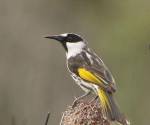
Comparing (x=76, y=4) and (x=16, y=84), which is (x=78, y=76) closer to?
(x=16, y=84)

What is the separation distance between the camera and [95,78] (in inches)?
543

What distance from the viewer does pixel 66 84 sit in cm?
2216

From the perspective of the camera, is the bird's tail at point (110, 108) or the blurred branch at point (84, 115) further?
the bird's tail at point (110, 108)

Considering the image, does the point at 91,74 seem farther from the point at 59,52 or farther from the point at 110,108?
the point at 59,52

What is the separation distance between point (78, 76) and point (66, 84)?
8.01 meters

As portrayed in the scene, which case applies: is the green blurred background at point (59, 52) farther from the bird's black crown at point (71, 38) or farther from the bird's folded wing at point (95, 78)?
the bird's folded wing at point (95, 78)

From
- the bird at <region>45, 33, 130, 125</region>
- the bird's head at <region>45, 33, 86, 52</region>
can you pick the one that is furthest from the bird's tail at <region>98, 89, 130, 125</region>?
the bird's head at <region>45, 33, 86, 52</region>

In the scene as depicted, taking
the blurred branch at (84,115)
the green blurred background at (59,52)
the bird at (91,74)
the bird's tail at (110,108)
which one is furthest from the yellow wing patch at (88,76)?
the green blurred background at (59,52)

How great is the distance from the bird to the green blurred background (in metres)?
3.44

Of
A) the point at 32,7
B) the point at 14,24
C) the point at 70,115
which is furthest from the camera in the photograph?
the point at 32,7

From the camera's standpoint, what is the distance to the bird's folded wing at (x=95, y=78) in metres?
13.5

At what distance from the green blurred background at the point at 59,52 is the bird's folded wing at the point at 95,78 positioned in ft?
12.8

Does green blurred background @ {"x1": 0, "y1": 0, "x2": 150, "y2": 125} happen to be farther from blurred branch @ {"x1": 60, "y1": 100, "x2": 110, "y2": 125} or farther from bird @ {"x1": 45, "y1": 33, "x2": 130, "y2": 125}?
blurred branch @ {"x1": 60, "y1": 100, "x2": 110, "y2": 125}

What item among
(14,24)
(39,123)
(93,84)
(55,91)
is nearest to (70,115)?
(93,84)
